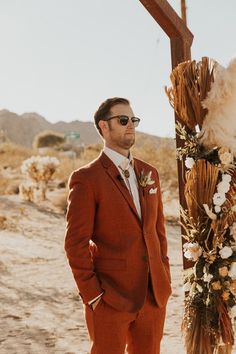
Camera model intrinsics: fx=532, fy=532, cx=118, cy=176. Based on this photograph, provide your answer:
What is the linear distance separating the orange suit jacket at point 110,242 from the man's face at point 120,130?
0.13 m

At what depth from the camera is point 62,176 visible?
68.0ft

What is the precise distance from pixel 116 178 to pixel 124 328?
0.73 meters

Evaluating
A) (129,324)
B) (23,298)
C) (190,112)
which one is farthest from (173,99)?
(23,298)

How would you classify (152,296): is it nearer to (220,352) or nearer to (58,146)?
(220,352)

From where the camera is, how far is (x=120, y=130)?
103 inches

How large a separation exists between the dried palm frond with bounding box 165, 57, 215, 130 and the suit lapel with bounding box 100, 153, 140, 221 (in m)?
0.60

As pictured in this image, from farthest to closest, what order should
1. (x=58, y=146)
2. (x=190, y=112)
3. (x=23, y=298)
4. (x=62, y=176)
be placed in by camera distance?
(x=58, y=146) → (x=62, y=176) → (x=23, y=298) → (x=190, y=112)

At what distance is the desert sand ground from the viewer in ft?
14.1

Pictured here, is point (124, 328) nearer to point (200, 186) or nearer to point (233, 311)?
point (233, 311)

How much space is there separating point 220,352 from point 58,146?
39.9m

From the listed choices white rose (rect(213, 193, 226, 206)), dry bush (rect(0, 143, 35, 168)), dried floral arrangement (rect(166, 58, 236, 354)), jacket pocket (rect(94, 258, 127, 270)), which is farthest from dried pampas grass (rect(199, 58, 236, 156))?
dry bush (rect(0, 143, 35, 168))

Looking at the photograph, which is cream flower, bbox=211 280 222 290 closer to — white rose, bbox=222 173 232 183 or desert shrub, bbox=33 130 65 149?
white rose, bbox=222 173 232 183

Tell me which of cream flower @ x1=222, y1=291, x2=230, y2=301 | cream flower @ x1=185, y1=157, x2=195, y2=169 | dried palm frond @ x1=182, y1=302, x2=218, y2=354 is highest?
cream flower @ x1=185, y1=157, x2=195, y2=169

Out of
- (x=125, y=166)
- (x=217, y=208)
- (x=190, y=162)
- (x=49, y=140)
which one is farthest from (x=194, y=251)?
(x=49, y=140)
